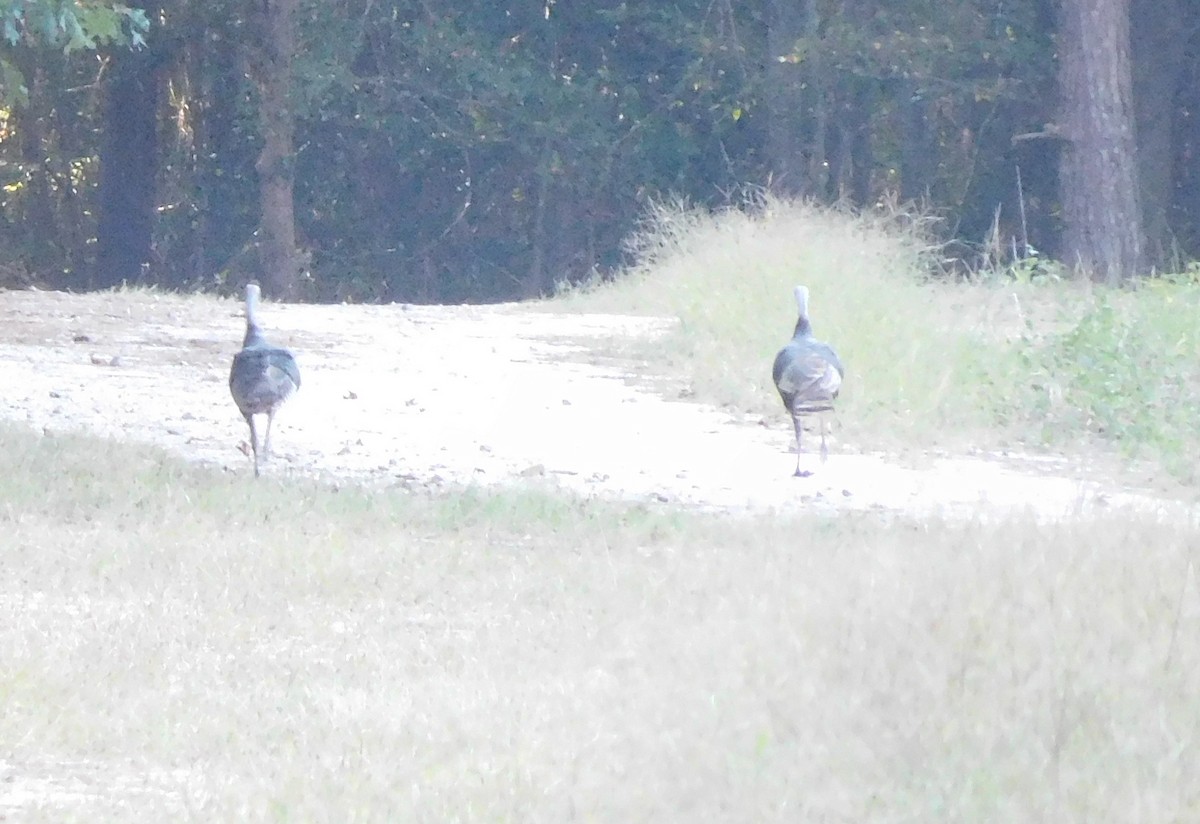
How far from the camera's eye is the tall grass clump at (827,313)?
38.9ft

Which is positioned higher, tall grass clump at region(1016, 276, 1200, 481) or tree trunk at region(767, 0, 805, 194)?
tree trunk at region(767, 0, 805, 194)

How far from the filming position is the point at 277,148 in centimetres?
2591

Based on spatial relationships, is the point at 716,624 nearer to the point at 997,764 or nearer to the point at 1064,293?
the point at 997,764

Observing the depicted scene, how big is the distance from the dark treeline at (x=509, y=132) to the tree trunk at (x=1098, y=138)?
2.85 meters

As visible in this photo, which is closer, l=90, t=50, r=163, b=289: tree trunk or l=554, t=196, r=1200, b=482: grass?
l=554, t=196, r=1200, b=482: grass

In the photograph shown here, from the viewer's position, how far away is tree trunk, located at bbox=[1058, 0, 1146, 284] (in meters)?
20.7

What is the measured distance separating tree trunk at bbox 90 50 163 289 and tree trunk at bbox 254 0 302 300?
7.19ft

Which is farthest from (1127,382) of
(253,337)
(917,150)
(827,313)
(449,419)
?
(917,150)

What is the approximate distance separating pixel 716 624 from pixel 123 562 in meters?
2.56

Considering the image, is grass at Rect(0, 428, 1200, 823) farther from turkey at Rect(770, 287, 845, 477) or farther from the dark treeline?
the dark treeline

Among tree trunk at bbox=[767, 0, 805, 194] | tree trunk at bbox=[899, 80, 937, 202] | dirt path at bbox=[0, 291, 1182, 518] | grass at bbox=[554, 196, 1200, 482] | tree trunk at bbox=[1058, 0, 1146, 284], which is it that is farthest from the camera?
tree trunk at bbox=[899, 80, 937, 202]

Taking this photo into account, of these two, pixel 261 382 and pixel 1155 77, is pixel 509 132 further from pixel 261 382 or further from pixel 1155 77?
pixel 261 382

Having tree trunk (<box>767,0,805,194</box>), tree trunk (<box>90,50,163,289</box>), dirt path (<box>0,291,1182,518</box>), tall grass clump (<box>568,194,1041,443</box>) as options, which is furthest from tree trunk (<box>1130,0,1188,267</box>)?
tree trunk (<box>90,50,163,289</box>)

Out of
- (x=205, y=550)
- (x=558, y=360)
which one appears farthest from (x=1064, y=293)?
(x=205, y=550)
